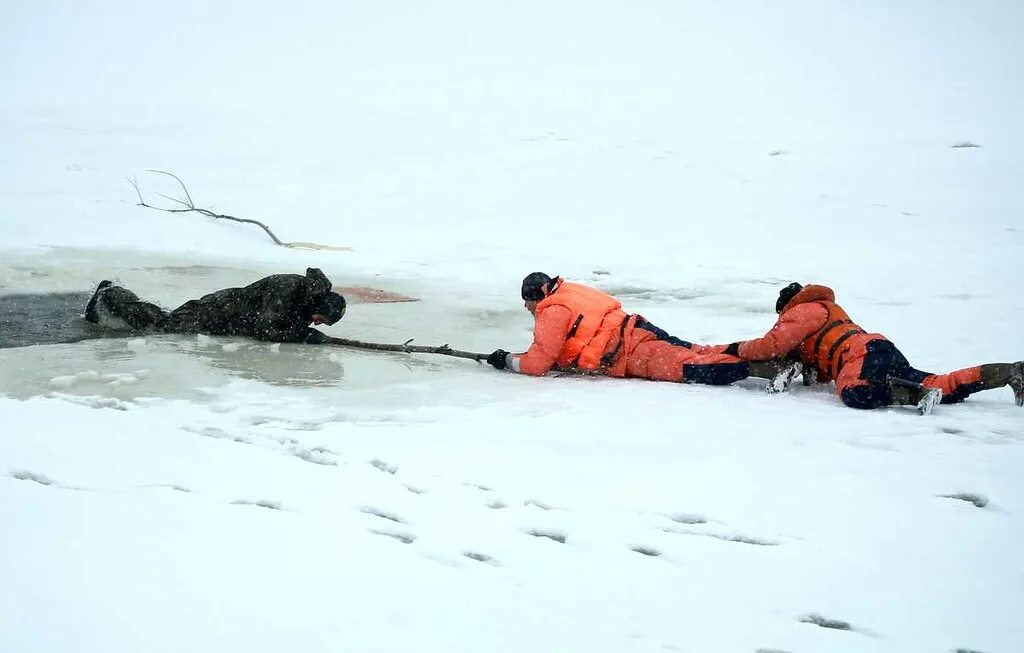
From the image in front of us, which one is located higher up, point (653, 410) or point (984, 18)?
point (984, 18)

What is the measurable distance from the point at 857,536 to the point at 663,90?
18.2 metres

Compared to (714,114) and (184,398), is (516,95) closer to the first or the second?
(714,114)

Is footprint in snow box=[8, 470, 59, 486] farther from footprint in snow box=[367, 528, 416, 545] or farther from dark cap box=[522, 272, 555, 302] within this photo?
dark cap box=[522, 272, 555, 302]

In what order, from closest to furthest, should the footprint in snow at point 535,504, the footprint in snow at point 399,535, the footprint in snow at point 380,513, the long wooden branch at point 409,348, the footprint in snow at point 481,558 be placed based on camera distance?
1. the footprint in snow at point 481,558
2. the footprint in snow at point 399,535
3. the footprint in snow at point 380,513
4. the footprint in snow at point 535,504
5. the long wooden branch at point 409,348

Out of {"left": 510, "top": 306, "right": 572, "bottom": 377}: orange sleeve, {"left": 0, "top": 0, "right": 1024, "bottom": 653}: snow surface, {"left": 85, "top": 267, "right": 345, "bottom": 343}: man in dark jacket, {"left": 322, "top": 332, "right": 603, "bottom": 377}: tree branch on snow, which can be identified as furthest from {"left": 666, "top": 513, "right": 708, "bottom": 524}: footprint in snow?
{"left": 85, "top": 267, "right": 345, "bottom": 343}: man in dark jacket

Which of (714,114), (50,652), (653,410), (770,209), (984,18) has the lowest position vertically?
(50,652)

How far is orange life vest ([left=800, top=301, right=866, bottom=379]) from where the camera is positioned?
5.37 meters

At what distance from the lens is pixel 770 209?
12414mm

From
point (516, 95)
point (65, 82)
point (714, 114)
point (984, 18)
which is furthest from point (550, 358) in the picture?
point (984, 18)

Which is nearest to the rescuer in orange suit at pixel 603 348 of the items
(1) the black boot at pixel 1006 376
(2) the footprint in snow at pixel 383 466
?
(1) the black boot at pixel 1006 376

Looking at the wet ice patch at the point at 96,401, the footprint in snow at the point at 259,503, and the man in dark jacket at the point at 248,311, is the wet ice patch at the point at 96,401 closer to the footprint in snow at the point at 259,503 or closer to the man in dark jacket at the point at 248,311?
the footprint in snow at the point at 259,503

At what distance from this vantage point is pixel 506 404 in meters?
5.18

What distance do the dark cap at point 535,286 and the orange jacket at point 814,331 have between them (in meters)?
1.19

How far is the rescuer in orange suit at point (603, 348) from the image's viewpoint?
572 centimetres
